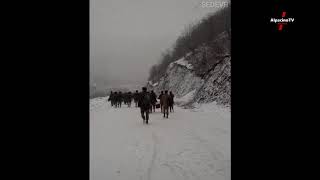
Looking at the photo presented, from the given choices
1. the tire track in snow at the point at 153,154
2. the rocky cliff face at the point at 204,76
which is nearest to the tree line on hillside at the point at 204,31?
the rocky cliff face at the point at 204,76

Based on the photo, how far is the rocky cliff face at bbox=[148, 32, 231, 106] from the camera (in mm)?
24853

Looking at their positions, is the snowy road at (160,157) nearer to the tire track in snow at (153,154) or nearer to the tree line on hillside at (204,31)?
the tire track in snow at (153,154)

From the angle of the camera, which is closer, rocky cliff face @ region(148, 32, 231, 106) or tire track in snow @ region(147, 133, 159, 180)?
tire track in snow @ region(147, 133, 159, 180)

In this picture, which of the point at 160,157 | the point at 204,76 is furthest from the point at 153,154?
the point at 204,76

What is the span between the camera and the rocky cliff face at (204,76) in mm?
24853

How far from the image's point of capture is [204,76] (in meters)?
34.3
